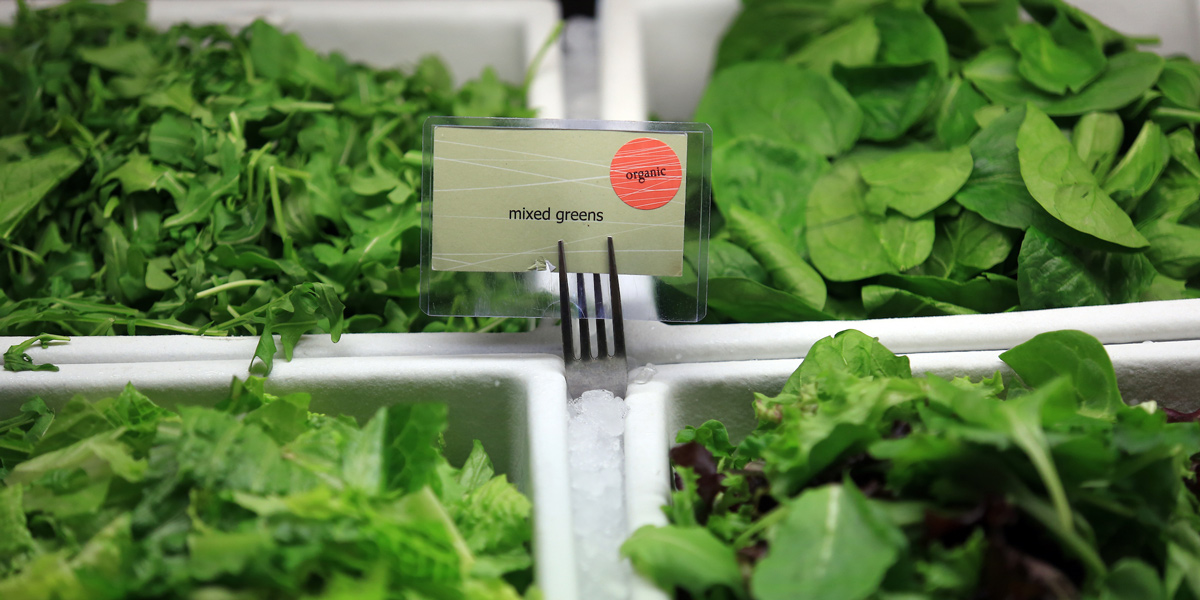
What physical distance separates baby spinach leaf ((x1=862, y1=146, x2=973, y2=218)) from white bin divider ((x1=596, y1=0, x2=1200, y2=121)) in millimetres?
393

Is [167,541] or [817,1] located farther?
[817,1]

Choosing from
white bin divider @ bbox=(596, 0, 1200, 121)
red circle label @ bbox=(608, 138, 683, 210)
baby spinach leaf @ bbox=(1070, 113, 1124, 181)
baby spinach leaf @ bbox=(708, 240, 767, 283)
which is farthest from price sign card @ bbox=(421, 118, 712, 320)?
baby spinach leaf @ bbox=(1070, 113, 1124, 181)

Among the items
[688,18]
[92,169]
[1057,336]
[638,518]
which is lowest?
[638,518]

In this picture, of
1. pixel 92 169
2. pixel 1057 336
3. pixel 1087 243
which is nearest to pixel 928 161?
pixel 1087 243

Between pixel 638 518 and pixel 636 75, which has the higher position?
pixel 636 75

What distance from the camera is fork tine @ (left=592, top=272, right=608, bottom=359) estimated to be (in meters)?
0.80

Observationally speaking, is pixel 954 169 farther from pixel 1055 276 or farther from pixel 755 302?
pixel 755 302

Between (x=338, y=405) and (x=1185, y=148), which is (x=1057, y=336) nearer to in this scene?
(x=1185, y=148)

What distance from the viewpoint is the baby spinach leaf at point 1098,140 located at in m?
0.95

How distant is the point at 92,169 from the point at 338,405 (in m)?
0.57

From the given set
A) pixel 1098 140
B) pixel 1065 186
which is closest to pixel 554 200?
pixel 1065 186

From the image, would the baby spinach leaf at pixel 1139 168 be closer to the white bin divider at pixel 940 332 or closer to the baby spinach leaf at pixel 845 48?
the white bin divider at pixel 940 332

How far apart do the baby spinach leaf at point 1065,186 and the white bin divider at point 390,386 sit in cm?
61

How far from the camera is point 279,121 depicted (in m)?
1.09
